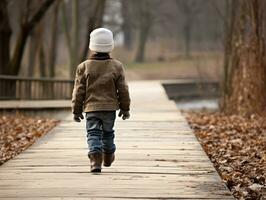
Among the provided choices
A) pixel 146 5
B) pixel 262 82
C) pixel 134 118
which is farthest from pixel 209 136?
pixel 146 5

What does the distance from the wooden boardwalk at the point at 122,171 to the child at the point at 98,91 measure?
391 millimetres

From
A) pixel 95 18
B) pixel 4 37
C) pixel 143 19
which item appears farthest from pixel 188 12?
pixel 4 37

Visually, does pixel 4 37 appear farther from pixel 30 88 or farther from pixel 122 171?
pixel 122 171

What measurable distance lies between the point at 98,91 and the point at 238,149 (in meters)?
3.29

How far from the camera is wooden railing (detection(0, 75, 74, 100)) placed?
1980 cm

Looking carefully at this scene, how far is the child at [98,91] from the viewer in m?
7.09

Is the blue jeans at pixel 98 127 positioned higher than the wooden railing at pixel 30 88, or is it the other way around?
the blue jeans at pixel 98 127

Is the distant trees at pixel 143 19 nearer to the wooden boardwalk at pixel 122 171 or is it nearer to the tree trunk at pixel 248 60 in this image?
the tree trunk at pixel 248 60

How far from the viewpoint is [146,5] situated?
56.7 meters

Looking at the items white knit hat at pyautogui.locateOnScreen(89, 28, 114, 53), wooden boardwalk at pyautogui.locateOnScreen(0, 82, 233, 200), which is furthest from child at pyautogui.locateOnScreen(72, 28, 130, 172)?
wooden boardwalk at pyautogui.locateOnScreen(0, 82, 233, 200)

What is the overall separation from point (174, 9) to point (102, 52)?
187 ft

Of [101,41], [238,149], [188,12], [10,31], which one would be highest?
[101,41]

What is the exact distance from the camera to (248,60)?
15.5 meters

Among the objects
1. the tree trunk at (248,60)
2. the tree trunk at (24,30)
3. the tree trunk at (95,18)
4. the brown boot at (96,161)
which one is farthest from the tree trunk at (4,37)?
the brown boot at (96,161)
